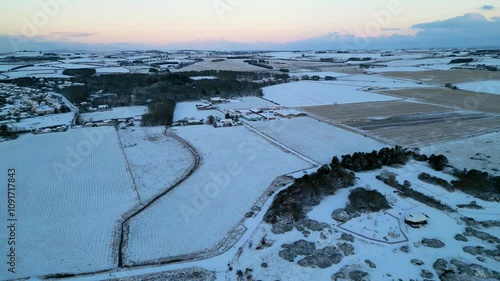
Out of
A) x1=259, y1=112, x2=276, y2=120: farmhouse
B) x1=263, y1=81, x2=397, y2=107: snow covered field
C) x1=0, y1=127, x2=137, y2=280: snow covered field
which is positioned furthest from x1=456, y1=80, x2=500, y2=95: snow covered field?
x1=0, y1=127, x2=137, y2=280: snow covered field

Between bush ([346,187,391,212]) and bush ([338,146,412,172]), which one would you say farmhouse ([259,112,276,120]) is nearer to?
bush ([338,146,412,172])

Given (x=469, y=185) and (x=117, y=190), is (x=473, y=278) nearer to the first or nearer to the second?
(x=469, y=185)

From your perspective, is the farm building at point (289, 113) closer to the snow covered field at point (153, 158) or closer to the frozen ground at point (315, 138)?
the frozen ground at point (315, 138)

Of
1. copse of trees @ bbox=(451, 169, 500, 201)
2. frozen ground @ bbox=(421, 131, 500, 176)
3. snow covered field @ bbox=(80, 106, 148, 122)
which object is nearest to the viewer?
copse of trees @ bbox=(451, 169, 500, 201)

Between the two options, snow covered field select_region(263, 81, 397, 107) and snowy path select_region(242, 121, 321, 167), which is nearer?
snowy path select_region(242, 121, 321, 167)

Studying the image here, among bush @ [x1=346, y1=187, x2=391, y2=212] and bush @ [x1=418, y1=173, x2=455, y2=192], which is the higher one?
bush @ [x1=418, y1=173, x2=455, y2=192]

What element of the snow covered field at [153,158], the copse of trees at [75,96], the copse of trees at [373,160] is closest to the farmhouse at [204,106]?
the snow covered field at [153,158]
